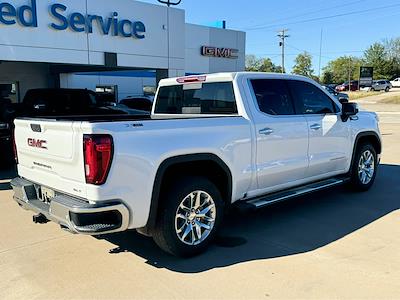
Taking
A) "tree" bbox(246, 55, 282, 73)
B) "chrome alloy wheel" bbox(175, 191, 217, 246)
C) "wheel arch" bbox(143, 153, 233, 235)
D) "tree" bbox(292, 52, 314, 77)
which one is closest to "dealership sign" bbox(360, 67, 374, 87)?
"tree" bbox(292, 52, 314, 77)

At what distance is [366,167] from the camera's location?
702cm

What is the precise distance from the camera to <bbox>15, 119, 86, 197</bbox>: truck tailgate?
144 inches

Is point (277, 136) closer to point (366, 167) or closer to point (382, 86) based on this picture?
point (366, 167)

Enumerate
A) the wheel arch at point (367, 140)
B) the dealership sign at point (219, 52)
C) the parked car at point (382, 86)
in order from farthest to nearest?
1. the parked car at point (382, 86)
2. the dealership sign at point (219, 52)
3. the wheel arch at point (367, 140)

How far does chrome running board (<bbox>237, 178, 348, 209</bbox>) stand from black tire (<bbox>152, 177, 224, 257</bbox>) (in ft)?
1.91

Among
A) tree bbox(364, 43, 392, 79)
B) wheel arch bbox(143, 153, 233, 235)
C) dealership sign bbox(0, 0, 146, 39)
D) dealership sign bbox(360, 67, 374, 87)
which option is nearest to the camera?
wheel arch bbox(143, 153, 233, 235)

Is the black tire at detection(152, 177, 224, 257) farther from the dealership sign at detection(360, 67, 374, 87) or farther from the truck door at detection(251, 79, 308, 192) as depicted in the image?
the dealership sign at detection(360, 67, 374, 87)

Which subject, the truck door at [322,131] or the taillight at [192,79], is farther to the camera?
the truck door at [322,131]

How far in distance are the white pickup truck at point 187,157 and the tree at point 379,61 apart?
304ft

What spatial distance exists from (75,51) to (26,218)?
6.43 metres

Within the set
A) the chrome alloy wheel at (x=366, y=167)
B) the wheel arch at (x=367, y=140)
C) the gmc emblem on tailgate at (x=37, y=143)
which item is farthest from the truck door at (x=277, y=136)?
the gmc emblem on tailgate at (x=37, y=143)

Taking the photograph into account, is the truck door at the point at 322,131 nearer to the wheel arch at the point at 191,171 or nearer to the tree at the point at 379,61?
the wheel arch at the point at 191,171

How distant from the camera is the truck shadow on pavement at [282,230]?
4.30 m

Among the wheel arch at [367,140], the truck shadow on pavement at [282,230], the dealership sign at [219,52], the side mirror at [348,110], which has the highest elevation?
the dealership sign at [219,52]
